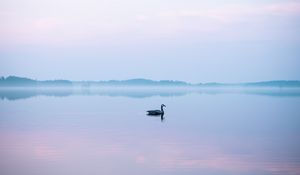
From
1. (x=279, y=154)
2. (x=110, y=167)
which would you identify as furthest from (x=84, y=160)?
(x=279, y=154)

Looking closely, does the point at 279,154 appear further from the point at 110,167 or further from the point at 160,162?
the point at 110,167

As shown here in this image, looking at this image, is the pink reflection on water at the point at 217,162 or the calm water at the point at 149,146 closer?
the pink reflection on water at the point at 217,162

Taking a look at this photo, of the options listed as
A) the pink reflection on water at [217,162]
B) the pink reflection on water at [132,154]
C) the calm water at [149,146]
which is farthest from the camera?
the pink reflection on water at [132,154]

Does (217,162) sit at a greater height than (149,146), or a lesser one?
lesser

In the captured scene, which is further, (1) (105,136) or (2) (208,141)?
(1) (105,136)

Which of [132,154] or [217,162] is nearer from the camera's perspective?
[217,162]

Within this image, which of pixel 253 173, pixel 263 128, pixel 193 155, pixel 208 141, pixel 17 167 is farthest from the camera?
pixel 263 128

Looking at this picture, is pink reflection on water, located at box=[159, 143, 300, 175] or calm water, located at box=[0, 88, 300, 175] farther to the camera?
calm water, located at box=[0, 88, 300, 175]

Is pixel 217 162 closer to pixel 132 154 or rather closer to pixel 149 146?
pixel 132 154

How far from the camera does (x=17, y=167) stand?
17875 mm

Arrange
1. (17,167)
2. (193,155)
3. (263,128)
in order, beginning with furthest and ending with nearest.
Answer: (263,128) → (193,155) → (17,167)

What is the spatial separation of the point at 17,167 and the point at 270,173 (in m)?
7.90

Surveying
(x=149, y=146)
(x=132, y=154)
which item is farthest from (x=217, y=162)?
(x=149, y=146)

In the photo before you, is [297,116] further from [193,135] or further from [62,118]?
[62,118]
